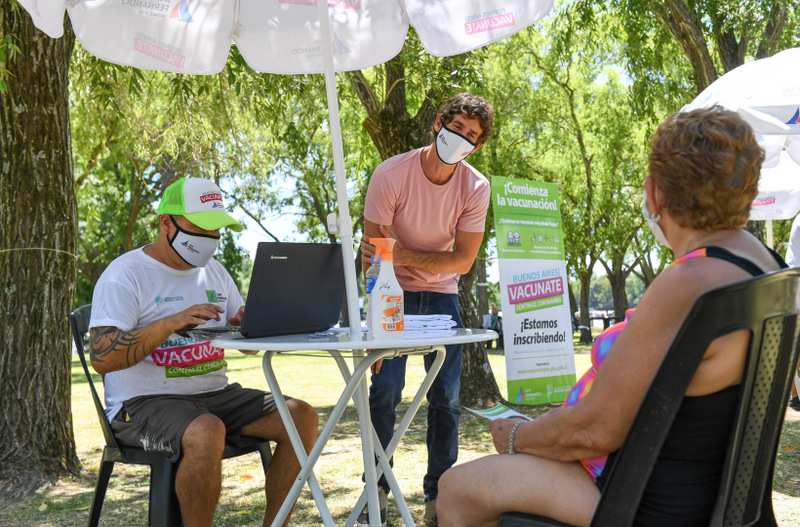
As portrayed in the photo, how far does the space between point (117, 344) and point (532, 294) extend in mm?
4725

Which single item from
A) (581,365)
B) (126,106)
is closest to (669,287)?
(126,106)

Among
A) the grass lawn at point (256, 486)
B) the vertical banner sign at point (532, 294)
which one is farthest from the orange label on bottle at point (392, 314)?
the vertical banner sign at point (532, 294)

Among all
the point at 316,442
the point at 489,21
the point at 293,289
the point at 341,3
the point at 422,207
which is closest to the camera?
the point at 316,442

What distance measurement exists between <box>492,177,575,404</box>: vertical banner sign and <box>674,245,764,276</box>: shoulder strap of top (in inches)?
205

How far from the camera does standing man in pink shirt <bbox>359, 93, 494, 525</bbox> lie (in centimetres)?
409

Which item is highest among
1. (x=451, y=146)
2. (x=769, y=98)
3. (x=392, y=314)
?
(x=769, y=98)

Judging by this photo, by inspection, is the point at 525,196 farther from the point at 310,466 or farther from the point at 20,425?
the point at 310,466

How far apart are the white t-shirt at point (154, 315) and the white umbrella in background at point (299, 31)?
72cm

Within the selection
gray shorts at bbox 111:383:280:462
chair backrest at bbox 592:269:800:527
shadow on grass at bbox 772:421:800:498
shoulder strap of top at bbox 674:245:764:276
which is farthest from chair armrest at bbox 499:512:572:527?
shadow on grass at bbox 772:421:800:498

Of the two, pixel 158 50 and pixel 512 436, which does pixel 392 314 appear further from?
pixel 158 50

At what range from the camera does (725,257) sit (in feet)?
6.14

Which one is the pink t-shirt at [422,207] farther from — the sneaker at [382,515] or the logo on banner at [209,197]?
the sneaker at [382,515]

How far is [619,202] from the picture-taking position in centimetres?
2753

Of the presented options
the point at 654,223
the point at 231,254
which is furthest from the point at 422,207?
the point at 231,254
